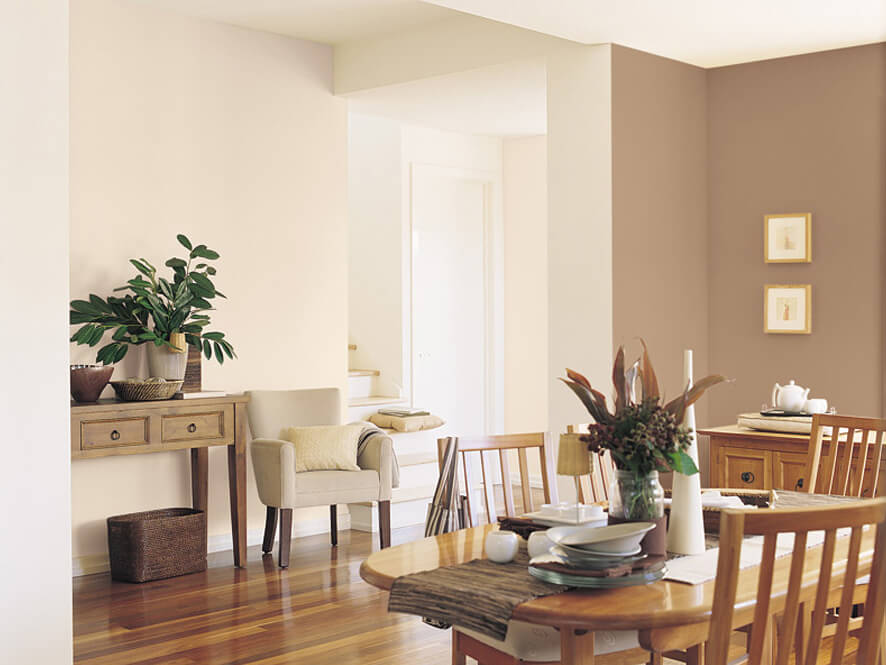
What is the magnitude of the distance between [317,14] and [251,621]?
322 centimetres

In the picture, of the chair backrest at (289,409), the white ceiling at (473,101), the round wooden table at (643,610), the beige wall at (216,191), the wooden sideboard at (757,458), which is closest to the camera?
the round wooden table at (643,610)

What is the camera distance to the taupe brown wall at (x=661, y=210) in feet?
17.1

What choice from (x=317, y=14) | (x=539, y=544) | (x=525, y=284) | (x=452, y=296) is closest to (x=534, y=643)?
(x=539, y=544)

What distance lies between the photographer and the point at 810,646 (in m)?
1.92

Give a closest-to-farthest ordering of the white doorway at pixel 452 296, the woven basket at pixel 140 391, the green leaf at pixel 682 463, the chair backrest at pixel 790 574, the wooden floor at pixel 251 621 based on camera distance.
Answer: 1. the chair backrest at pixel 790 574
2. the green leaf at pixel 682 463
3. the wooden floor at pixel 251 621
4. the woven basket at pixel 140 391
5. the white doorway at pixel 452 296

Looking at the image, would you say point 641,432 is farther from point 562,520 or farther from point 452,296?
point 452,296

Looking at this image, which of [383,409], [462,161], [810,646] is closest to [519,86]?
[462,161]

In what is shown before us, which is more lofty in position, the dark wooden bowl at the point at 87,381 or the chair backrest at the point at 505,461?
the dark wooden bowl at the point at 87,381

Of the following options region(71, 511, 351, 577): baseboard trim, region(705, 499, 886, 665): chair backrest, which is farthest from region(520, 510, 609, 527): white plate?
region(71, 511, 351, 577): baseboard trim

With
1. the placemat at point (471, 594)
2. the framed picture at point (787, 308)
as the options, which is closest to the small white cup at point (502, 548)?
the placemat at point (471, 594)

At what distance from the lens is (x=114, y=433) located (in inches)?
189

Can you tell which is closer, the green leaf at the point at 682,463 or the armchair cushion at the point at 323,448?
the green leaf at the point at 682,463

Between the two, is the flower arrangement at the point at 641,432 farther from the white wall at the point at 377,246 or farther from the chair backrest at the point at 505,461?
the white wall at the point at 377,246

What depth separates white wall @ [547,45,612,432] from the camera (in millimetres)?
5176
